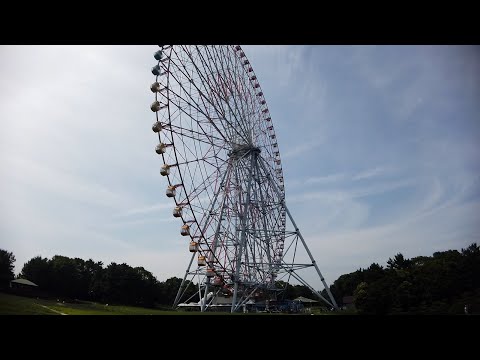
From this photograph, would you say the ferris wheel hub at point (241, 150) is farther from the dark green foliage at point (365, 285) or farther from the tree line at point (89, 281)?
the tree line at point (89, 281)

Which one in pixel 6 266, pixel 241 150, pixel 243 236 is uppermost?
pixel 241 150

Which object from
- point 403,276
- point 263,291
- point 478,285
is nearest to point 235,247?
point 263,291

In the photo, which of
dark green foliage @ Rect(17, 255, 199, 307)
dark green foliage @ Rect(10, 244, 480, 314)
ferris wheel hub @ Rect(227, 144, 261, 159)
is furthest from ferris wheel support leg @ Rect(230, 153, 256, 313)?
dark green foliage @ Rect(17, 255, 199, 307)

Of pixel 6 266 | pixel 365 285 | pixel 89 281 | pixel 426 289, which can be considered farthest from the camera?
pixel 365 285

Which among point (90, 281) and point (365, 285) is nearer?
point (90, 281)

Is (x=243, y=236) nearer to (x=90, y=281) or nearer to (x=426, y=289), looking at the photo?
(x=90, y=281)


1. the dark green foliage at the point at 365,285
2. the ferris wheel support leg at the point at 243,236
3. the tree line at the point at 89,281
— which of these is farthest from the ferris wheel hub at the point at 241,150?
the tree line at the point at 89,281

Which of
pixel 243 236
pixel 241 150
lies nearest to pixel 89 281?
pixel 243 236

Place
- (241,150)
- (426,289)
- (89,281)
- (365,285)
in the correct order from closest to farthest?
(241,150), (426,289), (89,281), (365,285)

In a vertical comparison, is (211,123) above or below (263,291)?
above

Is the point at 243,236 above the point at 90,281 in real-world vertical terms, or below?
above
